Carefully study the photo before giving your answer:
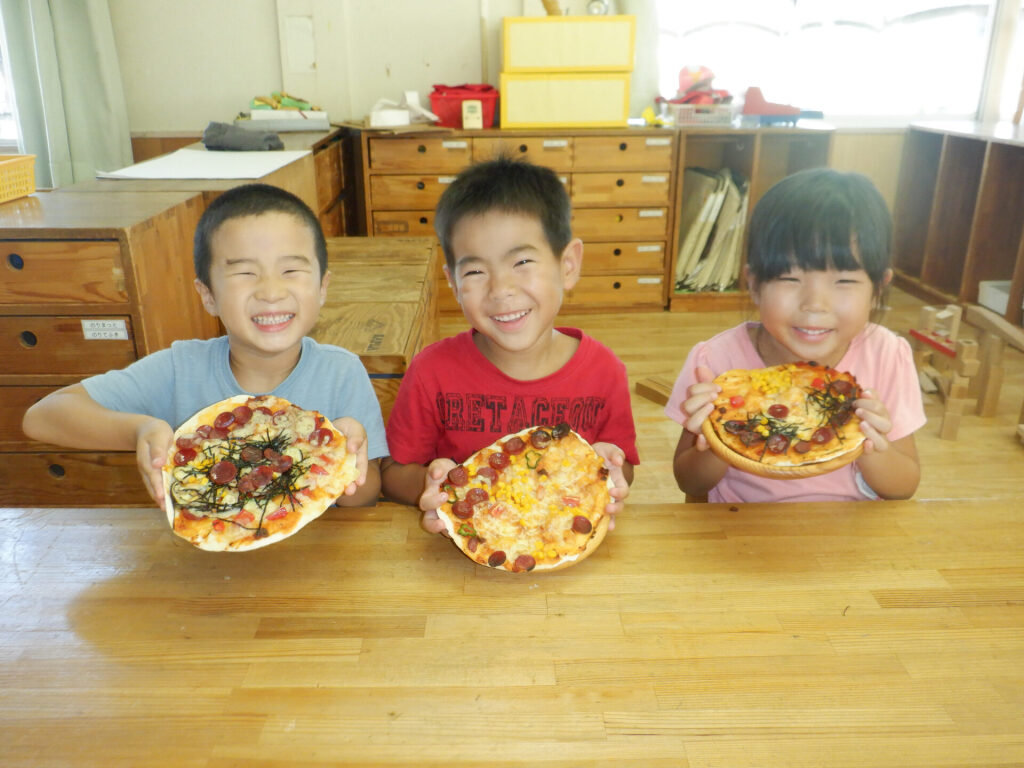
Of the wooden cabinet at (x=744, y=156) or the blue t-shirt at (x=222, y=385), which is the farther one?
the wooden cabinet at (x=744, y=156)

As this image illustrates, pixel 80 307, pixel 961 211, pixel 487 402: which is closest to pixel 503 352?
pixel 487 402

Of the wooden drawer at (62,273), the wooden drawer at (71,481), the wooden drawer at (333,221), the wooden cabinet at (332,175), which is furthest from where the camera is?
the wooden drawer at (333,221)

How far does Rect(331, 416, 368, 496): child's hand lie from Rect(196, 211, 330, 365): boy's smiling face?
0.79 ft

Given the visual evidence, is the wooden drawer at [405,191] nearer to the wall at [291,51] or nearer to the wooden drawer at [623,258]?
the wall at [291,51]

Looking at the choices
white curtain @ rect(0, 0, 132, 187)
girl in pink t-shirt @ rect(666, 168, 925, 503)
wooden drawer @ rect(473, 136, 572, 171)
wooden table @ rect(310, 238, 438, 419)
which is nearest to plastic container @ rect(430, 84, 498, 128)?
wooden drawer @ rect(473, 136, 572, 171)

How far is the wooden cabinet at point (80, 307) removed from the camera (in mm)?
2027

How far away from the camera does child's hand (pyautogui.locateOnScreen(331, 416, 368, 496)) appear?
3.73 feet

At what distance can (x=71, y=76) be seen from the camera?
15.3ft

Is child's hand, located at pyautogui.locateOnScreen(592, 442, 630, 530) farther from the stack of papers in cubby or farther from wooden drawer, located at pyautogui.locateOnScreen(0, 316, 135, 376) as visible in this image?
the stack of papers in cubby

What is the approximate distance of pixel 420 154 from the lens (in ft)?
15.4

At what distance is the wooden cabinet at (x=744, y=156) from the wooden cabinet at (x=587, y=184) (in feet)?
0.48

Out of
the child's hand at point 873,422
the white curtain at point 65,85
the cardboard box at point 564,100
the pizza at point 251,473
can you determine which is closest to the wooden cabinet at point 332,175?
the cardboard box at point 564,100

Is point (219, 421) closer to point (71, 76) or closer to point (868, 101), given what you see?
point (71, 76)

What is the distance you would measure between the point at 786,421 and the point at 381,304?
1.65m
